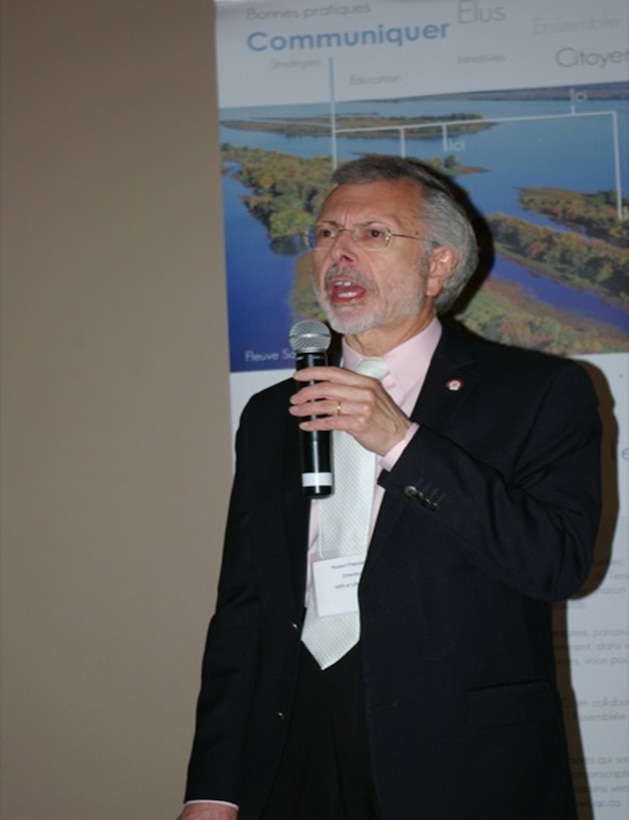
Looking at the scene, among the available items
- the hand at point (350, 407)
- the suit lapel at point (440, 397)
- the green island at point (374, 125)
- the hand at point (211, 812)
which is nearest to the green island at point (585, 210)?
the green island at point (374, 125)

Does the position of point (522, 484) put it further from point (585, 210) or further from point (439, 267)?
point (585, 210)

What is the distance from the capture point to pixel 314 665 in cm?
195

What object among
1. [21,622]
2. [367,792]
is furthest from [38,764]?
[367,792]

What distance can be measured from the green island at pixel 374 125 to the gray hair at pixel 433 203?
46.9 inches

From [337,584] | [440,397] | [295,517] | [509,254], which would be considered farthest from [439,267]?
[509,254]

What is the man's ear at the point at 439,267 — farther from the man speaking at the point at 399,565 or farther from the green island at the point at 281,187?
the green island at the point at 281,187

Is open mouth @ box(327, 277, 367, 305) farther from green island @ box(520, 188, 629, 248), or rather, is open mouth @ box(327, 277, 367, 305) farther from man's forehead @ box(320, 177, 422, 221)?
green island @ box(520, 188, 629, 248)

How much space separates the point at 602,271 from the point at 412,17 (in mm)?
1060

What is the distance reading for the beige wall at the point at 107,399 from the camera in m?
3.58

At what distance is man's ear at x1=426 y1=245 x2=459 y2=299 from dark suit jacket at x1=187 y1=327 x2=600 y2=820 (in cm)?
23

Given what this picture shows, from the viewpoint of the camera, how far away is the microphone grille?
189cm

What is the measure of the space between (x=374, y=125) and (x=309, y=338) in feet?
5.72

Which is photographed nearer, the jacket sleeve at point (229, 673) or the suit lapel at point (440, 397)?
the suit lapel at point (440, 397)

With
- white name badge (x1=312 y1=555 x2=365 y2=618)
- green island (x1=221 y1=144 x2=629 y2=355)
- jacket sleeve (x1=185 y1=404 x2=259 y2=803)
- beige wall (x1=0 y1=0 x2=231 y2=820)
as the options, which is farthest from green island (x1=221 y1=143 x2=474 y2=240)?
white name badge (x1=312 y1=555 x2=365 y2=618)
